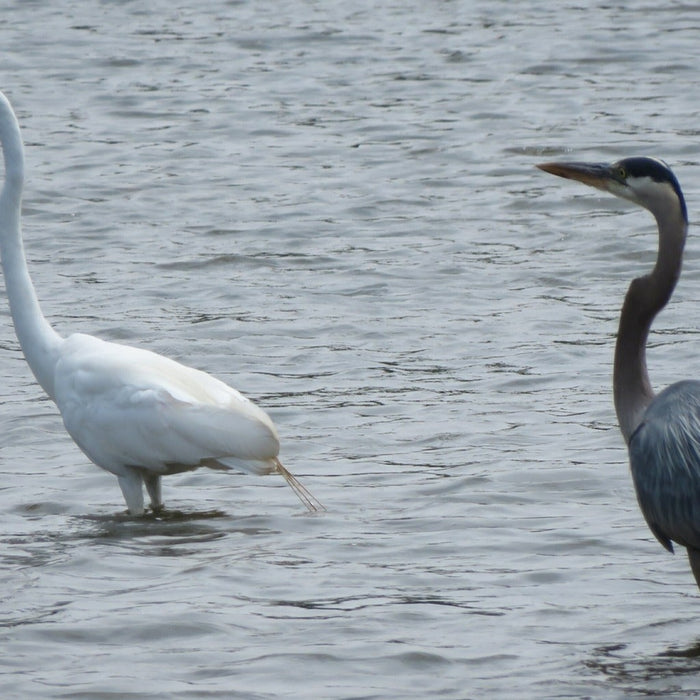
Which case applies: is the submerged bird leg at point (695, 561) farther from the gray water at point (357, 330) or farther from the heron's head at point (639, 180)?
the heron's head at point (639, 180)

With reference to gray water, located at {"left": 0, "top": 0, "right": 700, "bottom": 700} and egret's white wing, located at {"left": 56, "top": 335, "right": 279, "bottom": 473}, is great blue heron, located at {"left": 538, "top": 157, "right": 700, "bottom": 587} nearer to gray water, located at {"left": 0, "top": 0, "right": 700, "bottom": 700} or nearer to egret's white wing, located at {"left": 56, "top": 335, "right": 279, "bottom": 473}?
gray water, located at {"left": 0, "top": 0, "right": 700, "bottom": 700}

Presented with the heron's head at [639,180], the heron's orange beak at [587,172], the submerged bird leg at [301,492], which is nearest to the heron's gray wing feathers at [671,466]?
the heron's head at [639,180]

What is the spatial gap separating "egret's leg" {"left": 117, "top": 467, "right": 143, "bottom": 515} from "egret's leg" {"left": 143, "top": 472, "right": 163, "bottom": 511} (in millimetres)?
78

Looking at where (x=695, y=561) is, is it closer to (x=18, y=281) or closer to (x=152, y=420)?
(x=152, y=420)

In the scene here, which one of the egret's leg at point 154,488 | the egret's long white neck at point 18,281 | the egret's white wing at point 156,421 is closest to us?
the egret's white wing at point 156,421

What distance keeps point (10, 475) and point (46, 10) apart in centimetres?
1272

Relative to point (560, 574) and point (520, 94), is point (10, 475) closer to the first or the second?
point (560, 574)

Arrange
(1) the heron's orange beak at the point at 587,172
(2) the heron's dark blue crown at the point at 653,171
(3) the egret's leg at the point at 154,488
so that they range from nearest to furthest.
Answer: (2) the heron's dark blue crown at the point at 653,171, (1) the heron's orange beak at the point at 587,172, (3) the egret's leg at the point at 154,488

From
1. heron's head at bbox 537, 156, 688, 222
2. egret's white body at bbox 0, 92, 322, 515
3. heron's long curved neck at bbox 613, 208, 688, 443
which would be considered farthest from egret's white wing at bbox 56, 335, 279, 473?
heron's head at bbox 537, 156, 688, 222

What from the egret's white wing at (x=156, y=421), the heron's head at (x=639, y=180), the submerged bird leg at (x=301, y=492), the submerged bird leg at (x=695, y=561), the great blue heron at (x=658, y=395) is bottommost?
the submerged bird leg at (x=301, y=492)

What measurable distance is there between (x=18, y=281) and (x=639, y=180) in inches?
123

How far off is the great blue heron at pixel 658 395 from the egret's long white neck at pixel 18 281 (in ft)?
8.60

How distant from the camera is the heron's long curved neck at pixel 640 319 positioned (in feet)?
19.9

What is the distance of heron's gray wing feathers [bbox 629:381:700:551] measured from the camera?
5.64 metres
